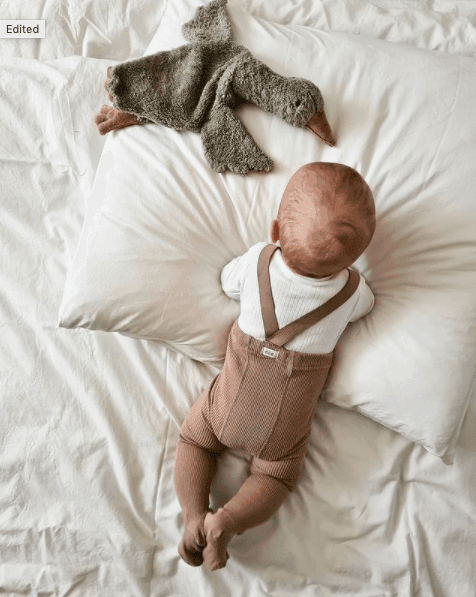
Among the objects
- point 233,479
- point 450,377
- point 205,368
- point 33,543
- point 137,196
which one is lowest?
point 33,543

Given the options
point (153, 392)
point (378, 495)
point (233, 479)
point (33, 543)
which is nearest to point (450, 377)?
point (378, 495)

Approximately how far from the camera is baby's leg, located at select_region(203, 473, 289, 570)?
928 mm

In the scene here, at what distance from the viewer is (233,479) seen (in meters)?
1.05

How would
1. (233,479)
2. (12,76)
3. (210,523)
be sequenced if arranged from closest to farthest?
1. (210,523)
2. (233,479)
3. (12,76)

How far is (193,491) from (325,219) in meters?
0.54

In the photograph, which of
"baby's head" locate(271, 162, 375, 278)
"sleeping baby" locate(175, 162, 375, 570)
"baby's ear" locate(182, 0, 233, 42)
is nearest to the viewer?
"baby's head" locate(271, 162, 375, 278)

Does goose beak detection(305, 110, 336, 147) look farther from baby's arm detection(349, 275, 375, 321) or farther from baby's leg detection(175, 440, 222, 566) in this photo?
baby's leg detection(175, 440, 222, 566)

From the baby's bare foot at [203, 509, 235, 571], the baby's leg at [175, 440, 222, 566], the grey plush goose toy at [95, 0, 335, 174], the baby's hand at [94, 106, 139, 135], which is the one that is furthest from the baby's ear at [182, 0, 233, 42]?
the baby's bare foot at [203, 509, 235, 571]

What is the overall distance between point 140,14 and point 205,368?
847mm

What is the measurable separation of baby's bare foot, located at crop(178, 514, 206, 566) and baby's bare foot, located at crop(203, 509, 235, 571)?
0.04 ft

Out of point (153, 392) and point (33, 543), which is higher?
point (153, 392)

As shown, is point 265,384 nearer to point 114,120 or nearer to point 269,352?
point 269,352

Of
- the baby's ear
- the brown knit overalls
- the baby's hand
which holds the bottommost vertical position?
the brown knit overalls

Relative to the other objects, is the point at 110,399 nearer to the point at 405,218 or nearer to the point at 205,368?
the point at 205,368
